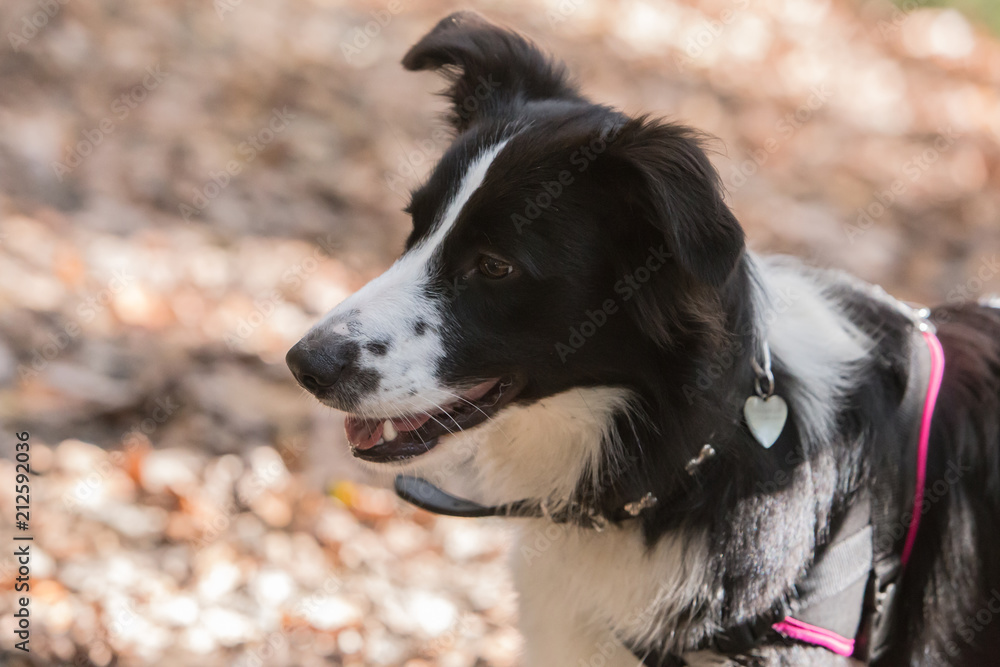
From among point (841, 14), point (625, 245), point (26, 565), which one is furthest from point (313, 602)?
point (841, 14)

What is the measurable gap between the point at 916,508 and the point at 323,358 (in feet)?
4.96

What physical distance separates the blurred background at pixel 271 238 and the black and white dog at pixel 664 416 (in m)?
0.42

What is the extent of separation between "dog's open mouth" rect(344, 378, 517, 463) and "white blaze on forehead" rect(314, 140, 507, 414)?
0.07 m

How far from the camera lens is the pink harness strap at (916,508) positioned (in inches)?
77.0

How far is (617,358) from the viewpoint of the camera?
2.08 meters

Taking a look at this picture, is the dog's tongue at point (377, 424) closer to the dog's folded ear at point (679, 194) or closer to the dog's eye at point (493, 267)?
the dog's eye at point (493, 267)

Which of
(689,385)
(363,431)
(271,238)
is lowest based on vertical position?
(271,238)

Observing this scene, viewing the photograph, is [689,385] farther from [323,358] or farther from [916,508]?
[323,358]

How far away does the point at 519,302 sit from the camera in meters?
2.04

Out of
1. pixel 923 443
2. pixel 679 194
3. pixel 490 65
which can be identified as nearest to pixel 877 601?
pixel 923 443

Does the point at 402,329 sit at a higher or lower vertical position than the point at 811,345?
lower

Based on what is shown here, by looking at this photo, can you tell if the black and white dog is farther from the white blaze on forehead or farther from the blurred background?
the blurred background

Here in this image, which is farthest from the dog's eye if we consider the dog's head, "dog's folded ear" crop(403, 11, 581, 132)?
"dog's folded ear" crop(403, 11, 581, 132)

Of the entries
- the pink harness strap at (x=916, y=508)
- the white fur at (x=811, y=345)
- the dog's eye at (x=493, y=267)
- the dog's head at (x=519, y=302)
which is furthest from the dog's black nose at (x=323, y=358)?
the pink harness strap at (x=916, y=508)
